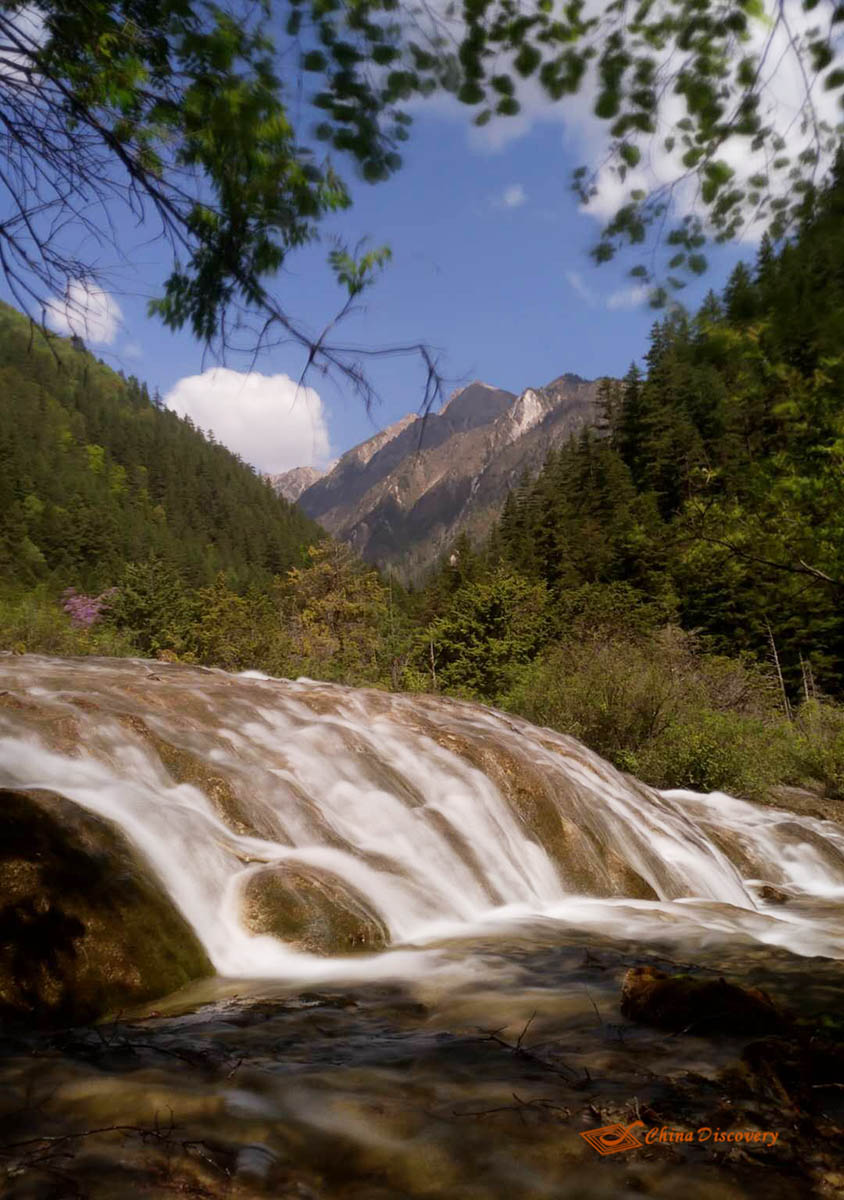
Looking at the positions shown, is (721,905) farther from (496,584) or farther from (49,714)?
(496,584)

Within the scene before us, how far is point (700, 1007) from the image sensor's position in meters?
3.47

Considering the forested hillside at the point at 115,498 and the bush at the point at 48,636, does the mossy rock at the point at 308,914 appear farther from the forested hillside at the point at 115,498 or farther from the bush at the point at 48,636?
the forested hillside at the point at 115,498

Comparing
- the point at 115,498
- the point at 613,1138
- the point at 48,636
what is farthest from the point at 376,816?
the point at 115,498

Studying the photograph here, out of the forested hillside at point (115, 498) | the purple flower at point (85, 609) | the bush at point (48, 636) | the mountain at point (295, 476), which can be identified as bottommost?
the mountain at point (295, 476)

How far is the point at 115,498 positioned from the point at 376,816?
132 meters

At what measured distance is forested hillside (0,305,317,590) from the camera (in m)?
98.4

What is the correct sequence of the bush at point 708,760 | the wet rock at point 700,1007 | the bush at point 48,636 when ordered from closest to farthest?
the wet rock at point 700,1007 → the bush at point 708,760 → the bush at point 48,636

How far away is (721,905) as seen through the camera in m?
7.79

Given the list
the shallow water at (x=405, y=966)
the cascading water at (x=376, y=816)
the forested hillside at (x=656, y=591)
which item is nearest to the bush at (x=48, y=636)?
the forested hillside at (x=656, y=591)

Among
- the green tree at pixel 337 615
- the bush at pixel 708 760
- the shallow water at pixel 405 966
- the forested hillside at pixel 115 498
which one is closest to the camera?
the shallow water at pixel 405 966

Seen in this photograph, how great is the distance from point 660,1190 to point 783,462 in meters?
6.55

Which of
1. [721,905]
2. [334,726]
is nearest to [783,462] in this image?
[721,905]

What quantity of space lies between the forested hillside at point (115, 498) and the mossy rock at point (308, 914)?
76720 mm

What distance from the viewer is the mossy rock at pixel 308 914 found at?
204 inches
